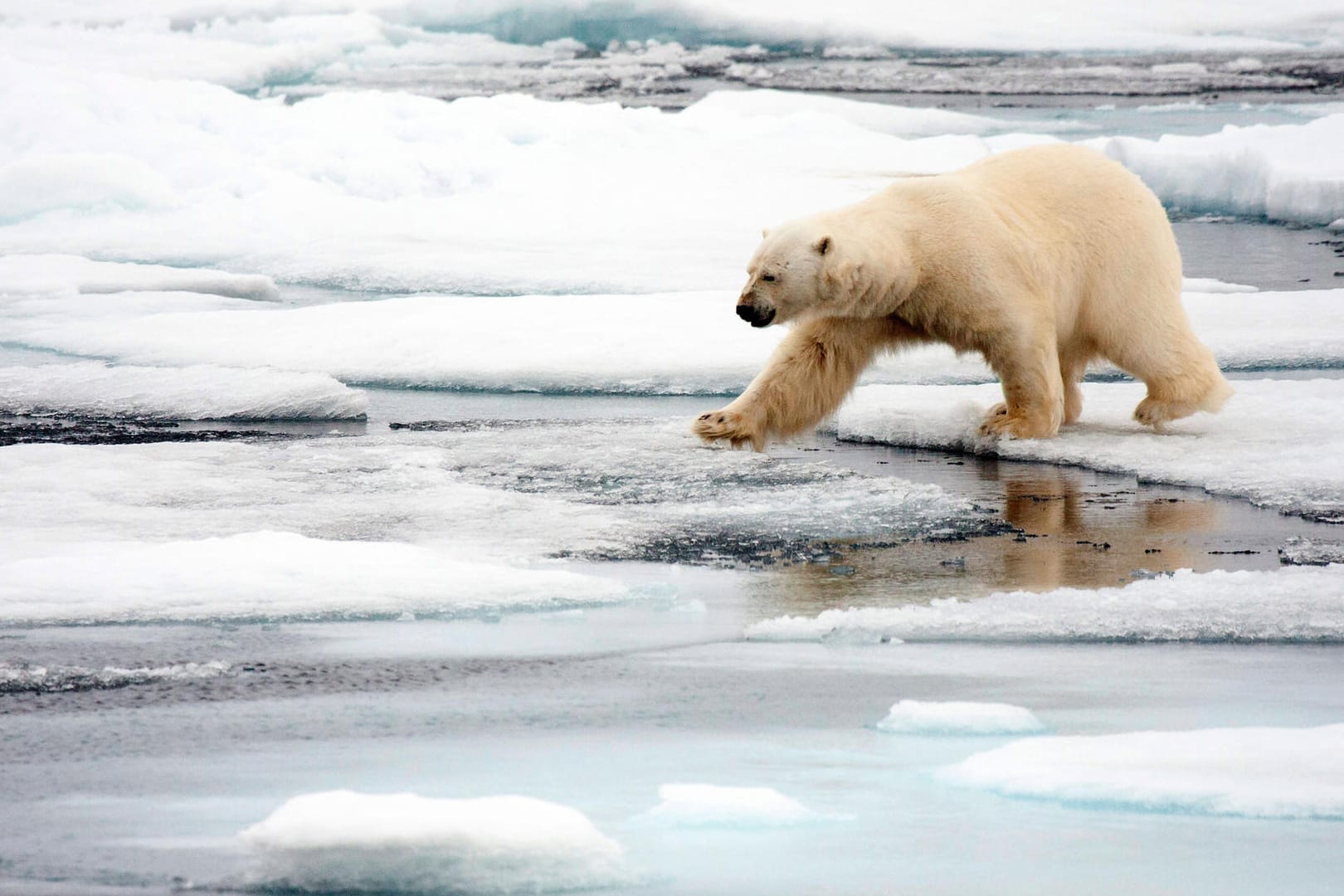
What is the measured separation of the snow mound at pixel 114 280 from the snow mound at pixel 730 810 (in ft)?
25.6

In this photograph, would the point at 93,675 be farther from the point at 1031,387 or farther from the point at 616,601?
the point at 1031,387

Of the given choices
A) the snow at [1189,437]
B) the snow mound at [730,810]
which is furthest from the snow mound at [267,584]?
the snow at [1189,437]

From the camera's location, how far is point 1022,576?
3.35 meters

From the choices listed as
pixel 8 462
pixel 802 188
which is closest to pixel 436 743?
pixel 8 462

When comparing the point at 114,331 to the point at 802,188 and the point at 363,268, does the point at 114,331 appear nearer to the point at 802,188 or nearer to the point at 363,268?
the point at 363,268

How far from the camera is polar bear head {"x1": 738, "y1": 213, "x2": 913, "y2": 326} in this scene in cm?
472

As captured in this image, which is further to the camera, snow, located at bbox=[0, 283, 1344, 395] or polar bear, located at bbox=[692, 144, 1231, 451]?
snow, located at bbox=[0, 283, 1344, 395]

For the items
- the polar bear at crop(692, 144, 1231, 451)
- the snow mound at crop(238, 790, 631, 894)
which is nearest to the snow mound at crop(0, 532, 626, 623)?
the snow mound at crop(238, 790, 631, 894)

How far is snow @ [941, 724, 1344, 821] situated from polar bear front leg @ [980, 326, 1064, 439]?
9.00 feet

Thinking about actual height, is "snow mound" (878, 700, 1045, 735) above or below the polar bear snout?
below

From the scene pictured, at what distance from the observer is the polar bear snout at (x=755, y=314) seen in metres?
4.73

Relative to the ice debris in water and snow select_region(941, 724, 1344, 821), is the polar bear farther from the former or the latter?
snow select_region(941, 724, 1344, 821)

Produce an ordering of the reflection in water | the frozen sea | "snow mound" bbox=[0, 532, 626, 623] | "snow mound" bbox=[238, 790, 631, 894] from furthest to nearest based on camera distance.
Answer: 1. the reflection in water
2. "snow mound" bbox=[0, 532, 626, 623]
3. the frozen sea
4. "snow mound" bbox=[238, 790, 631, 894]

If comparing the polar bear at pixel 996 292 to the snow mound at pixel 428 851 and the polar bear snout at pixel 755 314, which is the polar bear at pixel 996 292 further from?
the snow mound at pixel 428 851
